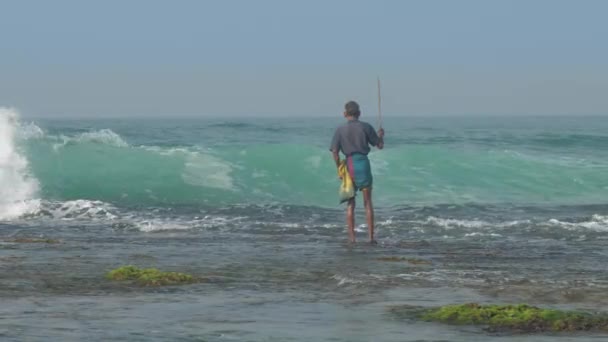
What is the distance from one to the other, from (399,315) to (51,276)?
3574 millimetres

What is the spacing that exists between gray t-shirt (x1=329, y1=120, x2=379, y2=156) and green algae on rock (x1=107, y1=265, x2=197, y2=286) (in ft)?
14.3

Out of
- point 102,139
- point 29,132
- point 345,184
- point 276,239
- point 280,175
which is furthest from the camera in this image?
point 102,139

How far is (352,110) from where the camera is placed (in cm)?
1465

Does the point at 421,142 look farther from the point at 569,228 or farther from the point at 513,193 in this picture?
the point at 569,228

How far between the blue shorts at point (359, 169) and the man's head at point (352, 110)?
1.56ft

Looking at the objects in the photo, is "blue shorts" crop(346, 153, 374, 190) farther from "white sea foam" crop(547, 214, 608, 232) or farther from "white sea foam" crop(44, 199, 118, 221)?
"white sea foam" crop(44, 199, 118, 221)

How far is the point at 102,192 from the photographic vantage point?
82.3ft

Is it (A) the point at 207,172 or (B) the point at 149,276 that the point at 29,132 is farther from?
(B) the point at 149,276

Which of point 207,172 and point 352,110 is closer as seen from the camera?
point 352,110

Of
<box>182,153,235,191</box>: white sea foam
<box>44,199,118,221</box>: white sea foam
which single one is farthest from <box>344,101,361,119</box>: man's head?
<box>182,153,235,191</box>: white sea foam

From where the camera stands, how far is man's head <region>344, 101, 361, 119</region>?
1466 cm

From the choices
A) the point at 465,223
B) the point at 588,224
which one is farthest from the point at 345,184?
the point at 588,224

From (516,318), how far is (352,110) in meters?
6.74

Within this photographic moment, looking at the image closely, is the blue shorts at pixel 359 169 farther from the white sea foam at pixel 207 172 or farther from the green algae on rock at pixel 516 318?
the white sea foam at pixel 207 172
